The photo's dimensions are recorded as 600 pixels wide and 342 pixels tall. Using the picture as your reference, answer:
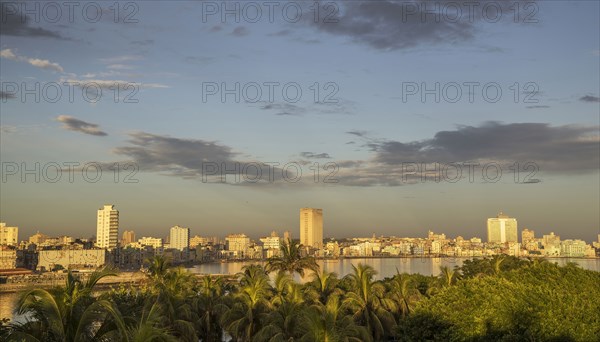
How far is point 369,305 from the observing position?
42.9 metres

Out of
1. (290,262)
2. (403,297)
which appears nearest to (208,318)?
(290,262)

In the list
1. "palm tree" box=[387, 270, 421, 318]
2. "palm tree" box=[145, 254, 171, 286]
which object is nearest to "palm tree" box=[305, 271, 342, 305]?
"palm tree" box=[387, 270, 421, 318]

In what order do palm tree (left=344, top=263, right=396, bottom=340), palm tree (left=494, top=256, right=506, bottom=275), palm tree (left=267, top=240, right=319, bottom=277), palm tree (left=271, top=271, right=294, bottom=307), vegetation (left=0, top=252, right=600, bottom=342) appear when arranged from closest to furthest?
vegetation (left=0, top=252, right=600, bottom=342)
palm tree (left=271, top=271, right=294, bottom=307)
palm tree (left=344, top=263, right=396, bottom=340)
palm tree (left=267, top=240, right=319, bottom=277)
palm tree (left=494, top=256, right=506, bottom=275)

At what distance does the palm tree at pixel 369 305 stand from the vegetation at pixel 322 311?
3.2 inches

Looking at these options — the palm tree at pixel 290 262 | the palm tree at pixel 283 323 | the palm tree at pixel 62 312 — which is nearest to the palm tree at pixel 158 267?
the palm tree at pixel 290 262

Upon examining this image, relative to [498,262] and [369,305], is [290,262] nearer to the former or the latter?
[369,305]

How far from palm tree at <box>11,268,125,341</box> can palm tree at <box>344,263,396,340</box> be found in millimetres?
27360

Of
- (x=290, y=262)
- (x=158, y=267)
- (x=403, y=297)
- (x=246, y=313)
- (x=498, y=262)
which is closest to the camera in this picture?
(x=246, y=313)

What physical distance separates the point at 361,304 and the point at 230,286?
19679 millimetres

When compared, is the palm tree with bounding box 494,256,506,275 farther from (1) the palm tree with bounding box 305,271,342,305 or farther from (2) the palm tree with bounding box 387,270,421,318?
(1) the palm tree with bounding box 305,271,342,305

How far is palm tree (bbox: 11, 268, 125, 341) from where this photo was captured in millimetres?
14078

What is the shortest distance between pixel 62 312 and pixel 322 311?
18.9m

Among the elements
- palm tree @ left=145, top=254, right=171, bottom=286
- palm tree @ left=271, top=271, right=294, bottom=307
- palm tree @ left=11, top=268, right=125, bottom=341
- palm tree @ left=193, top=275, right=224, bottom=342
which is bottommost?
palm tree @ left=193, top=275, right=224, bottom=342

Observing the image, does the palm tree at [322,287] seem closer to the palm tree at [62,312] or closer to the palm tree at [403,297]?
Result: the palm tree at [403,297]
